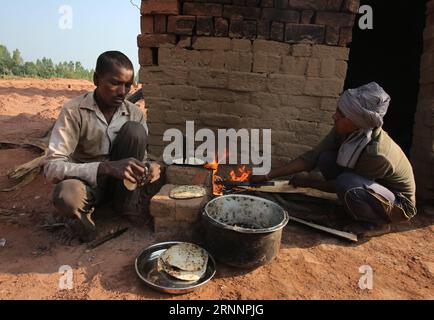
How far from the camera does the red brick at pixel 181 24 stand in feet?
11.3

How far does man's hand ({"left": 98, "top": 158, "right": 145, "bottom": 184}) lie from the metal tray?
561 millimetres

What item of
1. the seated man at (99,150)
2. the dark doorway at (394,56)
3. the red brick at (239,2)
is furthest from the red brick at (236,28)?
the dark doorway at (394,56)

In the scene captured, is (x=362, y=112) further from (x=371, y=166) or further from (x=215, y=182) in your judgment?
(x=215, y=182)

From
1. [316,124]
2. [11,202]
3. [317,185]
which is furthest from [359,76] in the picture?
[11,202]

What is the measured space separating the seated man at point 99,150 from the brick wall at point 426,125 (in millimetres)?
2906

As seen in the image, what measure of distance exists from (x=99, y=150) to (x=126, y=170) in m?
0.58

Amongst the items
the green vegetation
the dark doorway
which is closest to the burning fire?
the dark doorway

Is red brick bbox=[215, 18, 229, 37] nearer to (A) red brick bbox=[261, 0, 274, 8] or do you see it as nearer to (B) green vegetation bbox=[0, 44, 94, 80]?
(A) red brick bbox=[261, 0, 274, 8]

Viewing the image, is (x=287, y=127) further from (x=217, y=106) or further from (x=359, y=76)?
(x=359, y=76)

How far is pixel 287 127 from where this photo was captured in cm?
375

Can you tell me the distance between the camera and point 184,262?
2406 mm

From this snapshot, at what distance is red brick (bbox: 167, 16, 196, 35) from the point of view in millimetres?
3452

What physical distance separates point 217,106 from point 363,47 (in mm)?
3767

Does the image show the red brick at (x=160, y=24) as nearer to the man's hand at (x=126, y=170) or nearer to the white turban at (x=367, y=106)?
the man's hand at (x=126, y=170)
